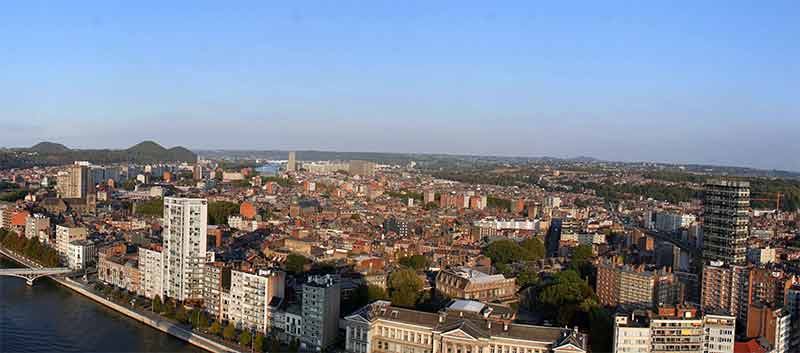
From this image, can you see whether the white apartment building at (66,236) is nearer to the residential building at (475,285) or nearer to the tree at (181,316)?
the tree at (181,316)

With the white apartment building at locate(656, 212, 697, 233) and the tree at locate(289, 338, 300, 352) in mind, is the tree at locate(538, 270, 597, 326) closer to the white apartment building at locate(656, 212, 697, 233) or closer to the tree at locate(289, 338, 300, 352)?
the tree at locate(289, 338, 300, 352)

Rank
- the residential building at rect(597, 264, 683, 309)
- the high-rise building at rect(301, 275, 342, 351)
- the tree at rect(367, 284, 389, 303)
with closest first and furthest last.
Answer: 1. the high-rise building at rect(301, 275, 342, 351)
2. the tree at rect(367, 284, 389, 303)
3. the residential building at rect(597, 264, 683, 309)

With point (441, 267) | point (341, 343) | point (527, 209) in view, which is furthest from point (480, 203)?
point (341, 343)

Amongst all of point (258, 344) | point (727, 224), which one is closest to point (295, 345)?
point (258, 344)

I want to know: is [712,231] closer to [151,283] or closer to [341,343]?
[341,343]

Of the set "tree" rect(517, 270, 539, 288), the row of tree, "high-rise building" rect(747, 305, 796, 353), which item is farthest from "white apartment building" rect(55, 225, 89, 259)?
"high-rise building" rect(747, 305, 796, 353)

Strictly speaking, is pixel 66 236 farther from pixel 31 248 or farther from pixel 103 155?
pixel 103 155
